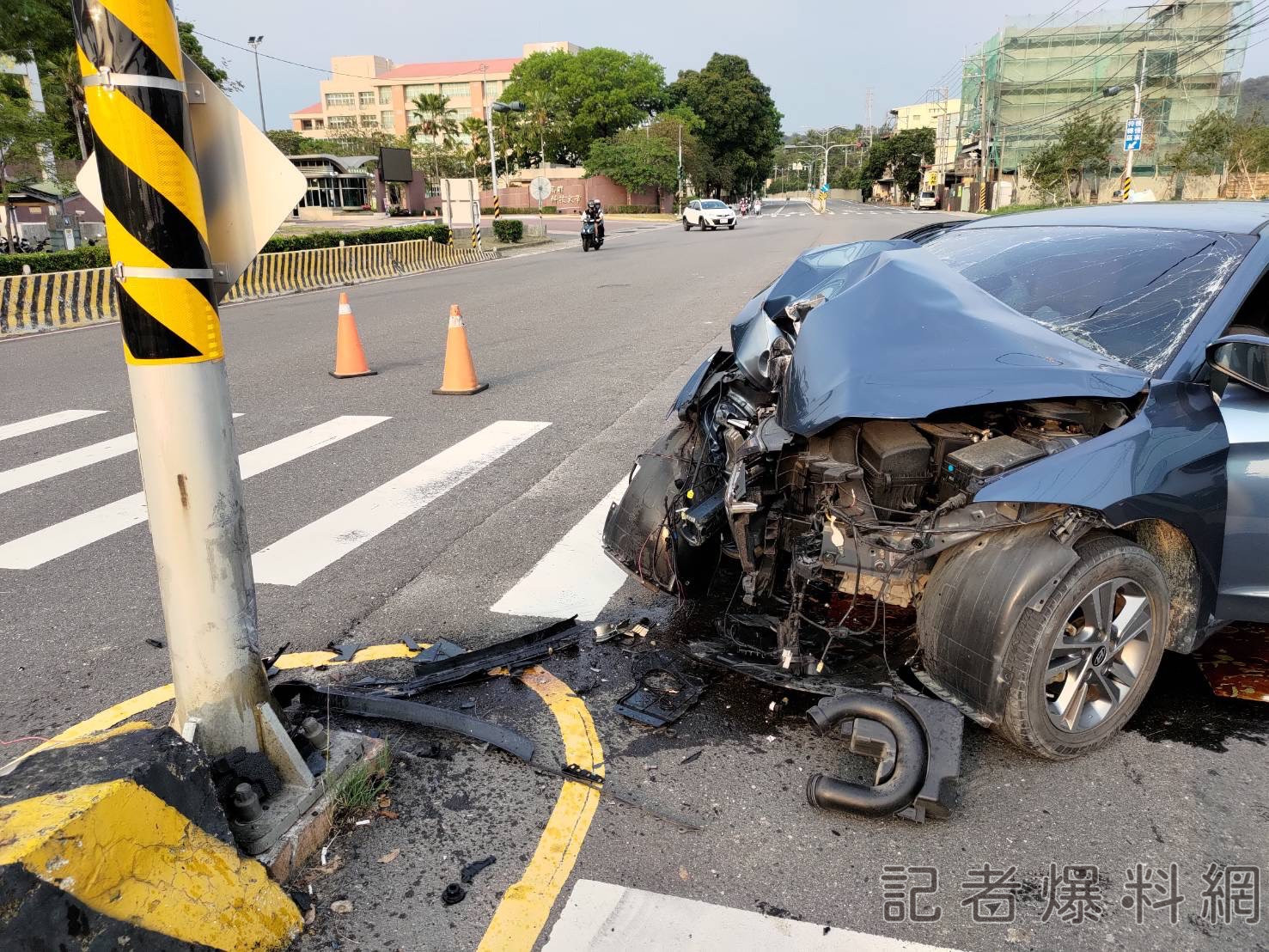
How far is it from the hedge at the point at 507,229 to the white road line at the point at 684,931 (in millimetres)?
37259

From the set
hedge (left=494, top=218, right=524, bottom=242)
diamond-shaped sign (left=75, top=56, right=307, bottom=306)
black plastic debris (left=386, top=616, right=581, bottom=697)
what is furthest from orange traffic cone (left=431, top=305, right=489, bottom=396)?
hedge (left=494, top=218, right=524, bottom=242)

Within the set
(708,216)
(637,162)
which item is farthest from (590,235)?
A: (637,162)

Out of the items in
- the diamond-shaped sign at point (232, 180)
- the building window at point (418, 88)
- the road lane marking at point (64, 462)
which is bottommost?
the road lane marking at point (64, 462)

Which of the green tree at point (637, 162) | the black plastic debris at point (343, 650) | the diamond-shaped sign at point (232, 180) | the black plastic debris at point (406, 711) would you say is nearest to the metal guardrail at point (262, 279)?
the black plastic debris at point (343, 650)

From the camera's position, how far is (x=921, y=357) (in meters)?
3.38

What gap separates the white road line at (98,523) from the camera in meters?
5.27

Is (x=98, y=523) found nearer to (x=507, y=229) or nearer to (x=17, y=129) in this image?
(x=17, y=129)

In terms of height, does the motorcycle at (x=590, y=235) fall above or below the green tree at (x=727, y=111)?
below

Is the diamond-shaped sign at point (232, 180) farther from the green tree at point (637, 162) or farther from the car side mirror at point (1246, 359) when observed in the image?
the green tree at point (637, 162)

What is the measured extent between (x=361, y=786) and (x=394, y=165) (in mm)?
29727

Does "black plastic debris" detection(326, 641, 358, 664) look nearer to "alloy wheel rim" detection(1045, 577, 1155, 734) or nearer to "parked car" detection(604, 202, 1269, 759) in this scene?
"parked car" detection(604, 202, 1269, 759)

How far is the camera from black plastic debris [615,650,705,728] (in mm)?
3543

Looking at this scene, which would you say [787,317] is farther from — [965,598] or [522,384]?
[522,384]

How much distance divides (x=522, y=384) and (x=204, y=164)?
23.8ft
